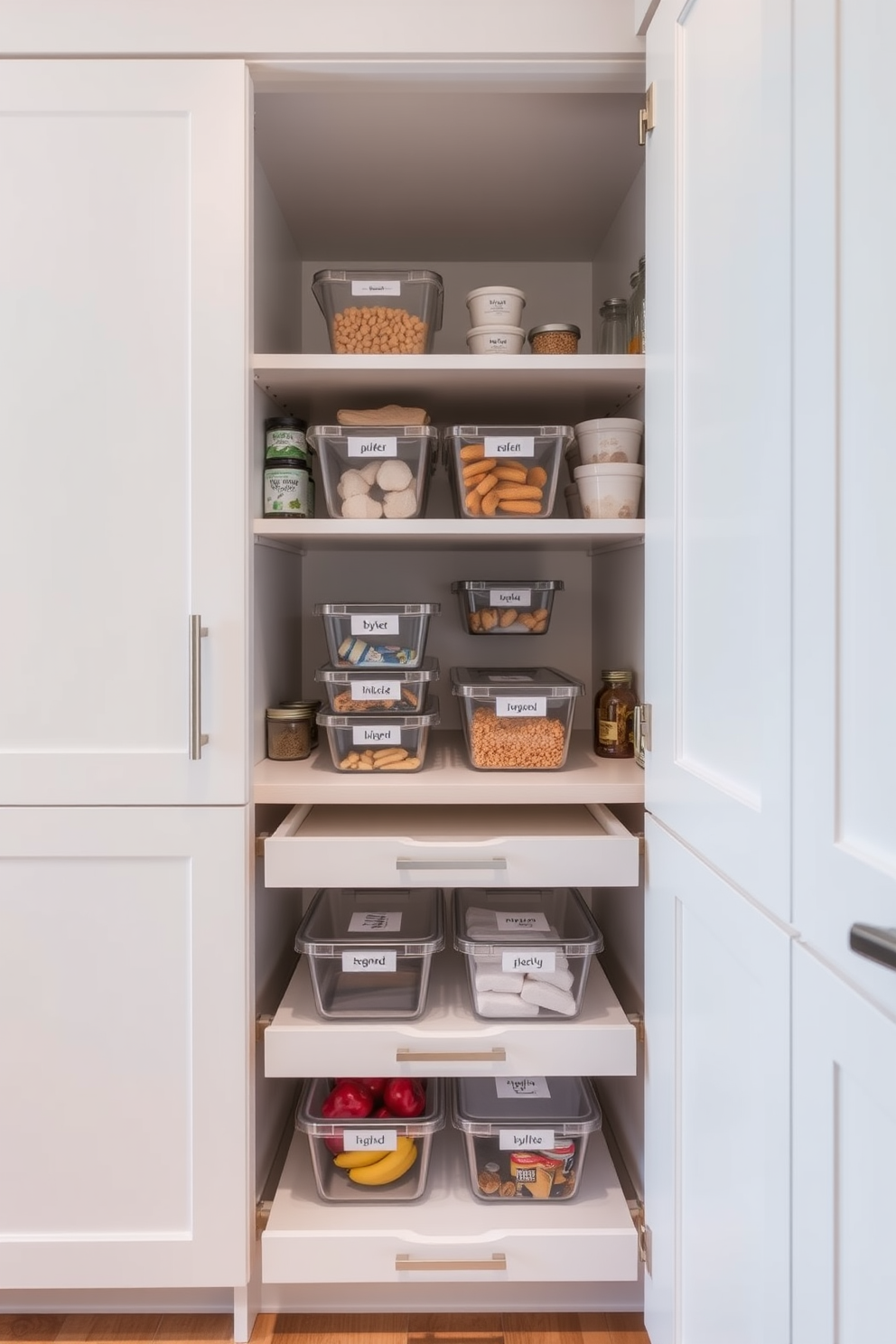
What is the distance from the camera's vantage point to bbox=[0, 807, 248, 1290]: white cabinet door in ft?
4.17

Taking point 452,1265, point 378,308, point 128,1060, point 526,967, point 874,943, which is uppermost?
point 378,308

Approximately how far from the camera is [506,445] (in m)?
1.37

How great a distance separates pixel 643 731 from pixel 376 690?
0.45m

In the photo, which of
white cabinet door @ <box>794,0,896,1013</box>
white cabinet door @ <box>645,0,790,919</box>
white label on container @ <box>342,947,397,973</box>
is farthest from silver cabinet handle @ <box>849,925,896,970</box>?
white label on container @ <box>342,947,397,973</box>

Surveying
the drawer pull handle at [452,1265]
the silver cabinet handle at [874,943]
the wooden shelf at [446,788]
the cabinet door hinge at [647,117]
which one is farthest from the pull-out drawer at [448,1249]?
the cabinet door hinge at [647,117]

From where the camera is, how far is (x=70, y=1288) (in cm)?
136

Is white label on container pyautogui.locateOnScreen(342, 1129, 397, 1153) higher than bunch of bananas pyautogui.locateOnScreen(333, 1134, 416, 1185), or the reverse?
white label on container pyautogui.locateOnScreen(342, 1129, 397, 1153)

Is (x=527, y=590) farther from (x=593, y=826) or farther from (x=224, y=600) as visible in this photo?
(x=224, y=600)

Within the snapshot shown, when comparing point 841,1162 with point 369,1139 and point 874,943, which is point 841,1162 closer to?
point 874,943

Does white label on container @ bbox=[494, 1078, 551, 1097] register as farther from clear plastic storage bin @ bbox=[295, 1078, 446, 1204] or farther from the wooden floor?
the wooden floor

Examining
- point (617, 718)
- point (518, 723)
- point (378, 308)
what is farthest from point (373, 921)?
point (378, 308)

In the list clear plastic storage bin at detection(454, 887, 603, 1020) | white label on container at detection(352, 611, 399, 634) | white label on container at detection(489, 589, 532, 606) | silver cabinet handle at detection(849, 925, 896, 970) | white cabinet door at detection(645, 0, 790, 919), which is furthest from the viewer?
white label on container at detection(489, 589, 532, 606)

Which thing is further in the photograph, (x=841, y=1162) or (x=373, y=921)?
(x=373, y=921)

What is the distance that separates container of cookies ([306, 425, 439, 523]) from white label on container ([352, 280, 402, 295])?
8.5 inches
